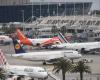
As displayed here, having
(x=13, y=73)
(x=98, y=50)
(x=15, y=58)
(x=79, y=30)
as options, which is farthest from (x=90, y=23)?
(x=13, y=73)

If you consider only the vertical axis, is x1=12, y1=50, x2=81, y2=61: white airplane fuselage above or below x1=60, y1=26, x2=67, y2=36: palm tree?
above

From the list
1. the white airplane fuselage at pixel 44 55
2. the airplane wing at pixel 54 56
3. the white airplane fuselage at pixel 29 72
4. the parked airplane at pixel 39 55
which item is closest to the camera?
the white airplane fuselage at pixel 29 72

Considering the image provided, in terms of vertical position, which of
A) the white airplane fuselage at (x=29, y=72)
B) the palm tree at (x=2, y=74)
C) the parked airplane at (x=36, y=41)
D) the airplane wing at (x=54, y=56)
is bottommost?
the parked airplane at (x=36, y=41)

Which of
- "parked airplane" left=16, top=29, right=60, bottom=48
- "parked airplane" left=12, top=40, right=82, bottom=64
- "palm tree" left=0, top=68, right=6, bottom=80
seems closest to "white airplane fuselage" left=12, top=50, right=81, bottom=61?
"parked airplane" left=12, top=40, right=82, bottom=64

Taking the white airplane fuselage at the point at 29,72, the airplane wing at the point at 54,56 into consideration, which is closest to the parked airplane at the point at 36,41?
the airplane wing at the point at 54,56

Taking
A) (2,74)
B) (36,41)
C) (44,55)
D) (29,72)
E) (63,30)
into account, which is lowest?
(63,30)

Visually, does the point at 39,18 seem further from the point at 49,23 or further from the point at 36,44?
the point at 36,44

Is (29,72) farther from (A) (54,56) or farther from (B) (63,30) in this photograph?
(B) (63,30)

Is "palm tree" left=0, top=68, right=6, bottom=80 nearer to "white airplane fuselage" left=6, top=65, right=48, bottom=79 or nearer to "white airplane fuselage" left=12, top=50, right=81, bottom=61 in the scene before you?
"white airplane fuselage" left=6, top=65, right=48, bottom=79

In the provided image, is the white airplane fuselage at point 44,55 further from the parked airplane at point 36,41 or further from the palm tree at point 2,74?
the parked airplane at point 36,41

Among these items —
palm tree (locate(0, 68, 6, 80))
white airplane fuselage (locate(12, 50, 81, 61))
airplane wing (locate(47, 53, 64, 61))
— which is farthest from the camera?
airplane wing (locate(47, 53, 64, 61))

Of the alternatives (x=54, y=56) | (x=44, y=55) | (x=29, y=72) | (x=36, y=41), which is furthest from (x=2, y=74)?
(x=36, y=41)

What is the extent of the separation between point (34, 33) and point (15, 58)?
6945 centimetres

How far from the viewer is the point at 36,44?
401ft
